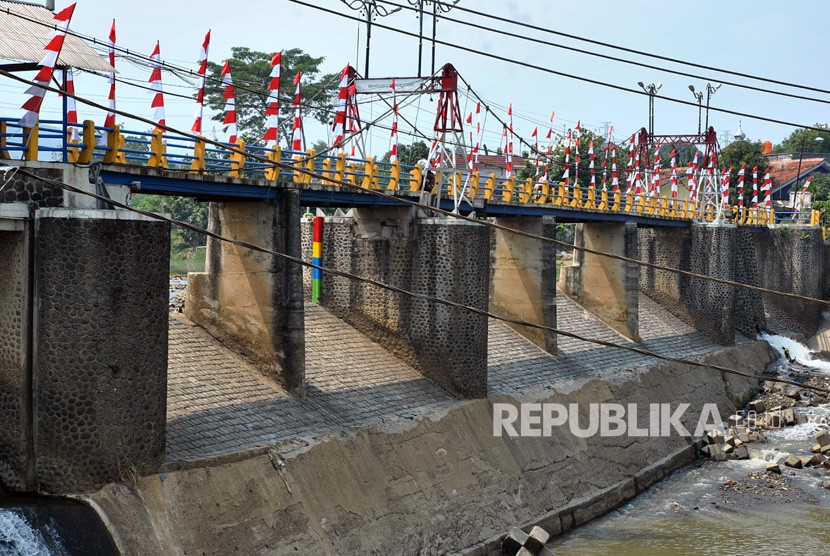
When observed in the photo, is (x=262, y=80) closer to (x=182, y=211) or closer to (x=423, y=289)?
(x=182, y=211)

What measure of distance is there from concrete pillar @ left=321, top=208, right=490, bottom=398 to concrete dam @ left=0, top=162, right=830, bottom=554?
60 mm

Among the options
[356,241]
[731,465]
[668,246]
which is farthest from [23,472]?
[668,246]

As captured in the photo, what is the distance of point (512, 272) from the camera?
3866cm

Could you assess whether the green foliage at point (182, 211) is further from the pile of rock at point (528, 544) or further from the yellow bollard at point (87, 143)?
the pile of rock at point (528, 544)

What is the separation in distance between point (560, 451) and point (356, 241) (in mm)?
8575

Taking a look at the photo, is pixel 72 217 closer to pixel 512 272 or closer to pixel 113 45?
pixel 113 45

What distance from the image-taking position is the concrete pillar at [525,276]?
38.1 metres

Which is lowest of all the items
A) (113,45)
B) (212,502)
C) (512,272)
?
(212,502)

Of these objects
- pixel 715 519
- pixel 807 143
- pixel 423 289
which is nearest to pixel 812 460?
pixel 715 519

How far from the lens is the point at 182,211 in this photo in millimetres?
74188

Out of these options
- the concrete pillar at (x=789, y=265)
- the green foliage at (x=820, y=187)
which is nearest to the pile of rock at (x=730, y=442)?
the concrete pillar at (x=789, y=265)

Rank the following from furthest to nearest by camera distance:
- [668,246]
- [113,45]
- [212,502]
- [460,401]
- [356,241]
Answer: [668,246] < [356,241] < [460,401] < [113,45] < [212,502]

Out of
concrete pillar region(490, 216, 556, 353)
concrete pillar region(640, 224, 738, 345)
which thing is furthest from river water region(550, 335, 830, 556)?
concrete pillar region(640, 224, 738, 345)

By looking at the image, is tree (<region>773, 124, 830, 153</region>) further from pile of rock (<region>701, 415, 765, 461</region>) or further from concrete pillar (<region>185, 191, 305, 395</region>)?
concrete pillar (<region>185, 191, 305, 395</region>)
